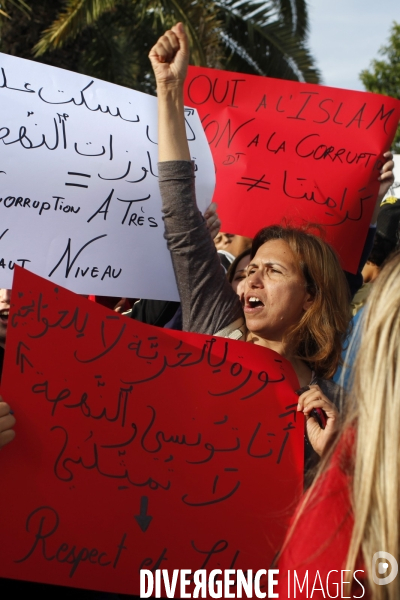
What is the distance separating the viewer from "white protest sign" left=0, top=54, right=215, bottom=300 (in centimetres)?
206

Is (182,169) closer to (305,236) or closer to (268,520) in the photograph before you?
(305,236)

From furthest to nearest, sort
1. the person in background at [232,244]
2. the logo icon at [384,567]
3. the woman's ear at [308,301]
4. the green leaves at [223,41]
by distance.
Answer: the green leaves at [223,41] < the person in background at [232,244] < the woman's ear at [308,301] < the logo icon at [384,567]

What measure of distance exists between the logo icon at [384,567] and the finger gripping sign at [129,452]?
76cm

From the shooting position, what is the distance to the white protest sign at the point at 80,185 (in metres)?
2.06

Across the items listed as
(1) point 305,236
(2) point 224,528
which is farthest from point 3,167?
(2) point 224,528

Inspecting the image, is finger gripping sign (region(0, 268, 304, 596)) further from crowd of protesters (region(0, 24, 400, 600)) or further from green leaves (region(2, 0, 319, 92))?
green leaves (region(2, 0, 319, 92))

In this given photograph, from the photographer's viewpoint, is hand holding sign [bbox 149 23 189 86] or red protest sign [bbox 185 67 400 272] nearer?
hand holding sign [bbox 149 23 189 86]

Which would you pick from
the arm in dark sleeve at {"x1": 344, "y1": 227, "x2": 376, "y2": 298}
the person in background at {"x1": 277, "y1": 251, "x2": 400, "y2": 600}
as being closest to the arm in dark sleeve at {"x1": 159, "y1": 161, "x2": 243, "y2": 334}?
the arm in dark sleeve at {"x1": 344, "y1": 227, "x2": 376, "y2": 298}

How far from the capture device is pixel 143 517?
5.78 ft

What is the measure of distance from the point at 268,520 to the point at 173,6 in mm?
8689

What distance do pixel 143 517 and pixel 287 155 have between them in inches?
56.9

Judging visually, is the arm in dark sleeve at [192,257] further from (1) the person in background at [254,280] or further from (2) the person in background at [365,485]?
(2) the person in background at [365,485]

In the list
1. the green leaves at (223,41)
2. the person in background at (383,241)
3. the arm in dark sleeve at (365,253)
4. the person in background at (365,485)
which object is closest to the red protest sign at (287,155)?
the arm in dark sleeve at (365,253)

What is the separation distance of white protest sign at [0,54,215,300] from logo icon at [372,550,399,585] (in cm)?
128
